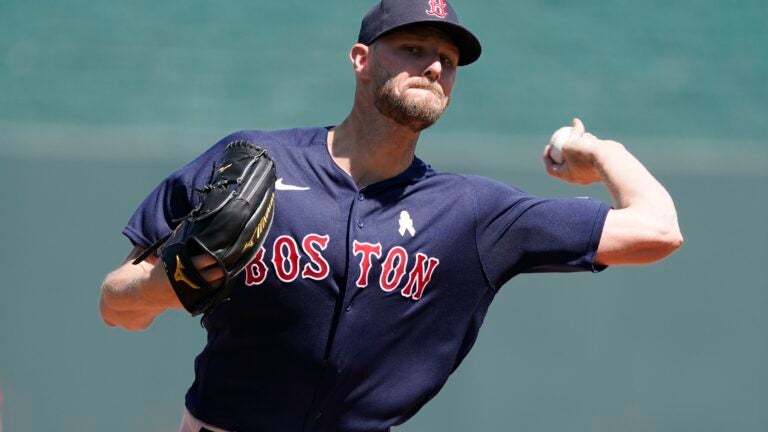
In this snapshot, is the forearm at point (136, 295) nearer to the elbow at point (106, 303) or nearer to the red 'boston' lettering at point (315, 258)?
the elbow at point (106, 303)

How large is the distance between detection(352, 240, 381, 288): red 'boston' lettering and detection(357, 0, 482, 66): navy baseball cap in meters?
0.58

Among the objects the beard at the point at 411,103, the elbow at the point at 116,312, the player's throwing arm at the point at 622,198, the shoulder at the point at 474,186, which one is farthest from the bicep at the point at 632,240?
the elbow at the point at 116,312

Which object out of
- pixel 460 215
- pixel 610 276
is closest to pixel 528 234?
pixel 460 215

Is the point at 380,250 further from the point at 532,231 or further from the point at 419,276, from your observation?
the point at 532,231

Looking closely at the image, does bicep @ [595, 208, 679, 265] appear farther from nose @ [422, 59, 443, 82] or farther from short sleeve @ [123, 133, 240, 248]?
short sleeve @ [123, 133, 240, 248]

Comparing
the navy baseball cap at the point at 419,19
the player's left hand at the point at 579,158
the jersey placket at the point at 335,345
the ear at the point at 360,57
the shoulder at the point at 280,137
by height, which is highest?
the navy baseball cap at the point at 419,19

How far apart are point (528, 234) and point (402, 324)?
401 mm

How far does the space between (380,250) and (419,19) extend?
2.00 ft

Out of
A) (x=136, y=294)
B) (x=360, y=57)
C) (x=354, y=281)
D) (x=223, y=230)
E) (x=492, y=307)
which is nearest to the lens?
(x=223, y=230)

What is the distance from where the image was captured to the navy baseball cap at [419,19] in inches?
122

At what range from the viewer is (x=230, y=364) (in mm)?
3064

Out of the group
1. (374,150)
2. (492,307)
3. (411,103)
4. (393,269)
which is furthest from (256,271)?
(492,307)

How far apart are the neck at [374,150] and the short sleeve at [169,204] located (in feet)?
1.16

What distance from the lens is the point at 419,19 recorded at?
310 cm
